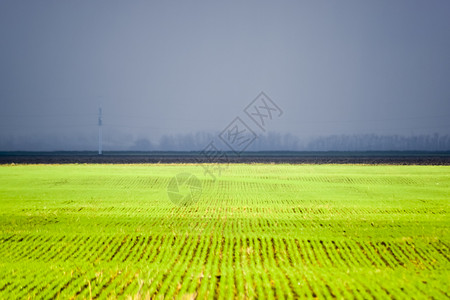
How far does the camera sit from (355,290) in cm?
955

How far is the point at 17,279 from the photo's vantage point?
10.4 m

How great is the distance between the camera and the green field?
9953mm

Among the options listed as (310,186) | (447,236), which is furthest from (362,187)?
(447,236)

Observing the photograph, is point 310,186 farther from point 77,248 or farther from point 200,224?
point 77,248

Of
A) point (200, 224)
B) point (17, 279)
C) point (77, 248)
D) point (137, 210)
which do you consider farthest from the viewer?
point (137, 210)

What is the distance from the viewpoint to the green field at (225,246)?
32.7ft

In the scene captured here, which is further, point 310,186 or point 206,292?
point 310,186

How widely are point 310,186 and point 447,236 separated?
52.6ft

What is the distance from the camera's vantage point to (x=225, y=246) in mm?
13859

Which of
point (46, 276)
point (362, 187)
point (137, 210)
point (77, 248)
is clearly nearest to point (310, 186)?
point (362, 187)

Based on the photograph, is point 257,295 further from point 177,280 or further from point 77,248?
point 77,248

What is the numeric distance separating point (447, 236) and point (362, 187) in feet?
50.6

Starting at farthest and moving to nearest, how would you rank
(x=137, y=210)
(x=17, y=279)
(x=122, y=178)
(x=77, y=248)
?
(x=122, y=178) → (x=137, y=210) → (x=77, y=248) → (x=17, y=279)

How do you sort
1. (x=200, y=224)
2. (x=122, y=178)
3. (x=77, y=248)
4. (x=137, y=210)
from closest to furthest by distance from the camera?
(x=77, y=248), (x=200, y=224), (x=137, y=210), (x=122, y=178)
